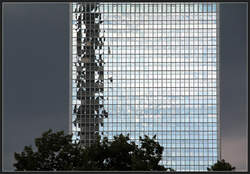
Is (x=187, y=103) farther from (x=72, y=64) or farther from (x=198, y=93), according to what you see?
(x=72, y=64)

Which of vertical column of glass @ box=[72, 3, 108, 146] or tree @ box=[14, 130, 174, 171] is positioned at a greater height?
vertical column of glass @ box=[72, 3, 108, 146]

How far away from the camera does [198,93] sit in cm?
7638

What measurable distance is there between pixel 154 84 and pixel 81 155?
192 feet

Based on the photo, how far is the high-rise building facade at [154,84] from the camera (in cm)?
7612

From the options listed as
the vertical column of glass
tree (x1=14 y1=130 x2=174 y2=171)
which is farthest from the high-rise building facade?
tree (x1=14 y1=130 x2=174 y2=171)

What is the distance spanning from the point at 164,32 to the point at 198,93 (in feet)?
35.8

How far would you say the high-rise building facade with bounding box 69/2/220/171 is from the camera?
76.1 meters

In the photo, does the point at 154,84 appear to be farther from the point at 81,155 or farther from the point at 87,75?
the point at 81,155

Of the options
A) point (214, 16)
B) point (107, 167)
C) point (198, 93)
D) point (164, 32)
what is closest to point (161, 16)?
point (164, 32)

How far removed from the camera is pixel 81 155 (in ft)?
61.0

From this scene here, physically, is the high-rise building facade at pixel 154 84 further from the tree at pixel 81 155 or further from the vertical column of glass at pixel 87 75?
the tree at pixel 81 155

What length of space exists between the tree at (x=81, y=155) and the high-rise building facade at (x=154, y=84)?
56.3 meters

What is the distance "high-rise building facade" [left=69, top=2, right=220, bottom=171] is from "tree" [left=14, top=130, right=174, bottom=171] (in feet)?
185

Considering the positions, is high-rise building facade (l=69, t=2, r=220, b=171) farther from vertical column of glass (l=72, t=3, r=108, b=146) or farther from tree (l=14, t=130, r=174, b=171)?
tree (l=14, t=130, r=174, b=171)
